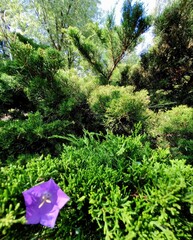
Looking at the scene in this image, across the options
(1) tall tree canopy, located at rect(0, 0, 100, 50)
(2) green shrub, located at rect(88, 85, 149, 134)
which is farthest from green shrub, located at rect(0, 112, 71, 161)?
(1) tall tree canopy, located at rect(0, 0, 100, 50)

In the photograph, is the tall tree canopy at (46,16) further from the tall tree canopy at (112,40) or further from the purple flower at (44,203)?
the purple flower at (44,203)

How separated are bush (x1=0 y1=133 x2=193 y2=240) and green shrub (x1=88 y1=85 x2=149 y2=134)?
35.9 inches

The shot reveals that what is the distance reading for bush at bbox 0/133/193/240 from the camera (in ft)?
1.77

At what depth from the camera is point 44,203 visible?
23.2 inches

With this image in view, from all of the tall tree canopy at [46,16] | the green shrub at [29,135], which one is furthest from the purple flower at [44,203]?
the tall tree canopy at [46,16]

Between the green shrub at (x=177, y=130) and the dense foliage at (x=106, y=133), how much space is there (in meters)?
0.01

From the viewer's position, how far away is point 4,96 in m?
1.98

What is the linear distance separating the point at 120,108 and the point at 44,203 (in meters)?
1.19

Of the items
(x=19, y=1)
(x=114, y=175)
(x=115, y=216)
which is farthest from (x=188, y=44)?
(x=19, y=1)

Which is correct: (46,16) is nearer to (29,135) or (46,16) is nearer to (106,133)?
(106,133)

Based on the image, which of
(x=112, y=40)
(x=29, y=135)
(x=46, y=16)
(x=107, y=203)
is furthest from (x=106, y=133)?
(x=46, y=16)

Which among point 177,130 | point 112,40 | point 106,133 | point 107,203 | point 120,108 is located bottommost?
point 107,203

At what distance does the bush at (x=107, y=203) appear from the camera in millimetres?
539

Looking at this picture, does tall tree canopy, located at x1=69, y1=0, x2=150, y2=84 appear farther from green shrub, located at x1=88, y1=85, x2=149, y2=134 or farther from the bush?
the bush
